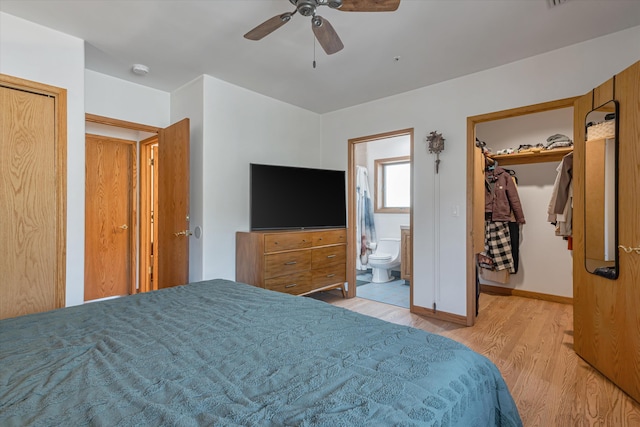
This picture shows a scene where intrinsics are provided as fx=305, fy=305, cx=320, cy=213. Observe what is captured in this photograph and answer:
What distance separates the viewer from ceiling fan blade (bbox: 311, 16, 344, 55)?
1.80 m

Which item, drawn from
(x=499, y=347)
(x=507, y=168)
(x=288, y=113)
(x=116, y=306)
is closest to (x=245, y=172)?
(x=288, y=113)

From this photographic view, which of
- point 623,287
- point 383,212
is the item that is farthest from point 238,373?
point 383,212

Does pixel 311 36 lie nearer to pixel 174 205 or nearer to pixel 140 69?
pixel 140 69

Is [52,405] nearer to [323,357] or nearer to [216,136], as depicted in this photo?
[323,357]

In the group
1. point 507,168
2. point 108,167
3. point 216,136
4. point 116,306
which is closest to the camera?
point 116,306

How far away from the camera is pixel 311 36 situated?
7.83 ft

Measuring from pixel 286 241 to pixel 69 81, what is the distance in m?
2.27

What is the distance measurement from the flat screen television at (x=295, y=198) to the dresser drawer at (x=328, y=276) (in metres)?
0.54

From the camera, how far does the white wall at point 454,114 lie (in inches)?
98.3

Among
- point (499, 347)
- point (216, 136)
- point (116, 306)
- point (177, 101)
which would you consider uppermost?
point (177, 101)

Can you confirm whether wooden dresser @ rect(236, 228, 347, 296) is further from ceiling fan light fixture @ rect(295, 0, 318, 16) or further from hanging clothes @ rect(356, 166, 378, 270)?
ceiling fan light fixture @ rect(295, 0, 318, 16)

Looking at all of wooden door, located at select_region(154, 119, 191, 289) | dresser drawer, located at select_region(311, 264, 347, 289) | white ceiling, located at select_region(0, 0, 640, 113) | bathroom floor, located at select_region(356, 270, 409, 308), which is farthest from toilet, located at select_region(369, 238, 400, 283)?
wooden door, located at select_region(154, 119, 191, 289)

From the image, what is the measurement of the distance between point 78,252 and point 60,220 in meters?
0.28

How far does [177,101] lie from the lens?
3430 mm
